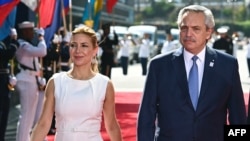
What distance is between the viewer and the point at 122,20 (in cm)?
6419

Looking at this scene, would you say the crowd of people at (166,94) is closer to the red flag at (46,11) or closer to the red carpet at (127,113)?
the red carpet at (127,113)

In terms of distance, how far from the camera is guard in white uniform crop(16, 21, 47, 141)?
7875mm

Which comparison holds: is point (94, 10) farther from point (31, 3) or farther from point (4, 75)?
point (4, 75)

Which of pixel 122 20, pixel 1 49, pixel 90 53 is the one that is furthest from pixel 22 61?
pixel 122 20

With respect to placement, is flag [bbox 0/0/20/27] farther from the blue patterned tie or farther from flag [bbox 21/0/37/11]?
the blue patterned tie

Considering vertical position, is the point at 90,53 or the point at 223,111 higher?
the point at 90,53

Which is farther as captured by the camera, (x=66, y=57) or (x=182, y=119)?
(x=66, y=57)

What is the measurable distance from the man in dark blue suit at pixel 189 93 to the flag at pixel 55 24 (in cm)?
582

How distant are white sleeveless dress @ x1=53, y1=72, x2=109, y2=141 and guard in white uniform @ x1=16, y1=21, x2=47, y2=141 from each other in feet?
11.6

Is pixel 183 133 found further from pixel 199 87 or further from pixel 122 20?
pixel 122 20

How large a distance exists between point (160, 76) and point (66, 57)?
21.0 feet

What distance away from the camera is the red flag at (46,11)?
9.87 metres

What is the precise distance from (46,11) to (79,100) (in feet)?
18.8

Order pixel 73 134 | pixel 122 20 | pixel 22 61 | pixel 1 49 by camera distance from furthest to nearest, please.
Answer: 1. pixel 122 20
2. pixel 22 61
3. pixel 1 49
4. pixel 73 134
